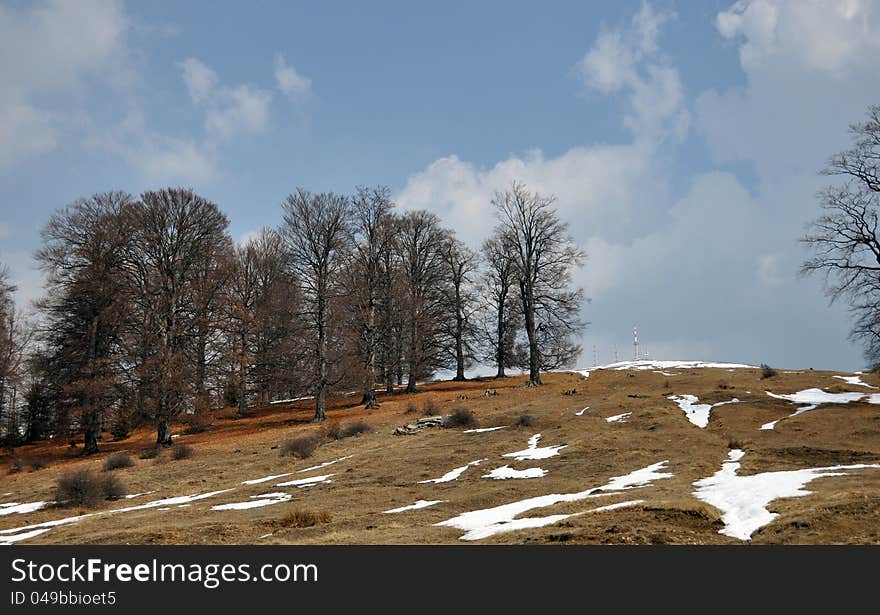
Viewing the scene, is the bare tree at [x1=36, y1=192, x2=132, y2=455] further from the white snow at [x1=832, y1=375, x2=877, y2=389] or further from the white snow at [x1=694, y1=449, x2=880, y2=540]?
the white snow at [x1=832, y1=375, x2=877, y2=389]

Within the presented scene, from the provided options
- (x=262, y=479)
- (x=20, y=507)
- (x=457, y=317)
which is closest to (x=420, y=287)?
(x=457, y=317)

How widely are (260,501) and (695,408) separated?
20.9m

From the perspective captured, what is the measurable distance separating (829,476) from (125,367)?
35771mm

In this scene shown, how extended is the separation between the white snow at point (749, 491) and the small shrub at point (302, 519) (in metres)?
8.20

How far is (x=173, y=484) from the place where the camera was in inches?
885

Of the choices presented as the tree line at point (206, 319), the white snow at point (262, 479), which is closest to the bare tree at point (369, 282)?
the tree line at point (206, 319)

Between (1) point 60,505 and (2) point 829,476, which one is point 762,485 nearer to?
(2) point 829,476

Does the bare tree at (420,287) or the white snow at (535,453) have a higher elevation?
the bare tree at (420,287)

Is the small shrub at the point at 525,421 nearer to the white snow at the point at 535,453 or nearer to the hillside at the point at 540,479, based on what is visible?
the hillside at the point at 540,479

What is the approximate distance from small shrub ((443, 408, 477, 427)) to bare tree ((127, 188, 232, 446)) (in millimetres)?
16101

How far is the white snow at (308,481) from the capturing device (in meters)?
19.4

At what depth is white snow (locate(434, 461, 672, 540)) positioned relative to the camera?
34.8 feet

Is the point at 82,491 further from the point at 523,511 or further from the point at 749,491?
the point at 749,491

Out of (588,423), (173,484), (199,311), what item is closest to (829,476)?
(588,423)
